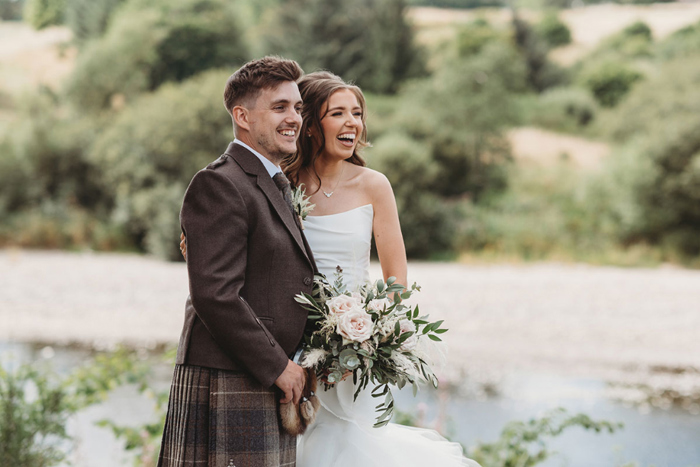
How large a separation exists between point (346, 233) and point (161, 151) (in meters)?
21.1

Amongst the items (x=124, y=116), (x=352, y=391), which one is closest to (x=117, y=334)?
(x=352, y=391)

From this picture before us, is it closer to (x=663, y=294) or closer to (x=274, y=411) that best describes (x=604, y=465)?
(x=274, y=411)

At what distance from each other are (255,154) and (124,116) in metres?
23.9

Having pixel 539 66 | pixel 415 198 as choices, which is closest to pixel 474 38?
pixel 539 66

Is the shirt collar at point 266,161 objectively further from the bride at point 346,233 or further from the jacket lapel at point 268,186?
the bride at point 346,233

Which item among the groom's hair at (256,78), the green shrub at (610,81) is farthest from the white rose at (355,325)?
the green shrub at (610,81)

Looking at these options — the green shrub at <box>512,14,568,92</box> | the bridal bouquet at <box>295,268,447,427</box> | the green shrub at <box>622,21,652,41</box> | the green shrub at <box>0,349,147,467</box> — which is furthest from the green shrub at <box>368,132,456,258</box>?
the green shrub at <box>622,21,652,41</box>

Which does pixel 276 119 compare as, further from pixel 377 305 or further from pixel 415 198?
pixel 415 198

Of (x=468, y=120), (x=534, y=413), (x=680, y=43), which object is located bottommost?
(x=534, y=413)

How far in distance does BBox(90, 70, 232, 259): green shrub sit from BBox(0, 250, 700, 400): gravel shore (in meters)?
2.52

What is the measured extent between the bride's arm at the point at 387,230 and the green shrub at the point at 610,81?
29.5 m

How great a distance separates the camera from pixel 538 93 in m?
33.7

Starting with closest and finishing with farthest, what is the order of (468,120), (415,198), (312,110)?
(312,110)
(415,198)
(468,120)

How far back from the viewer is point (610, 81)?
1230 inches
